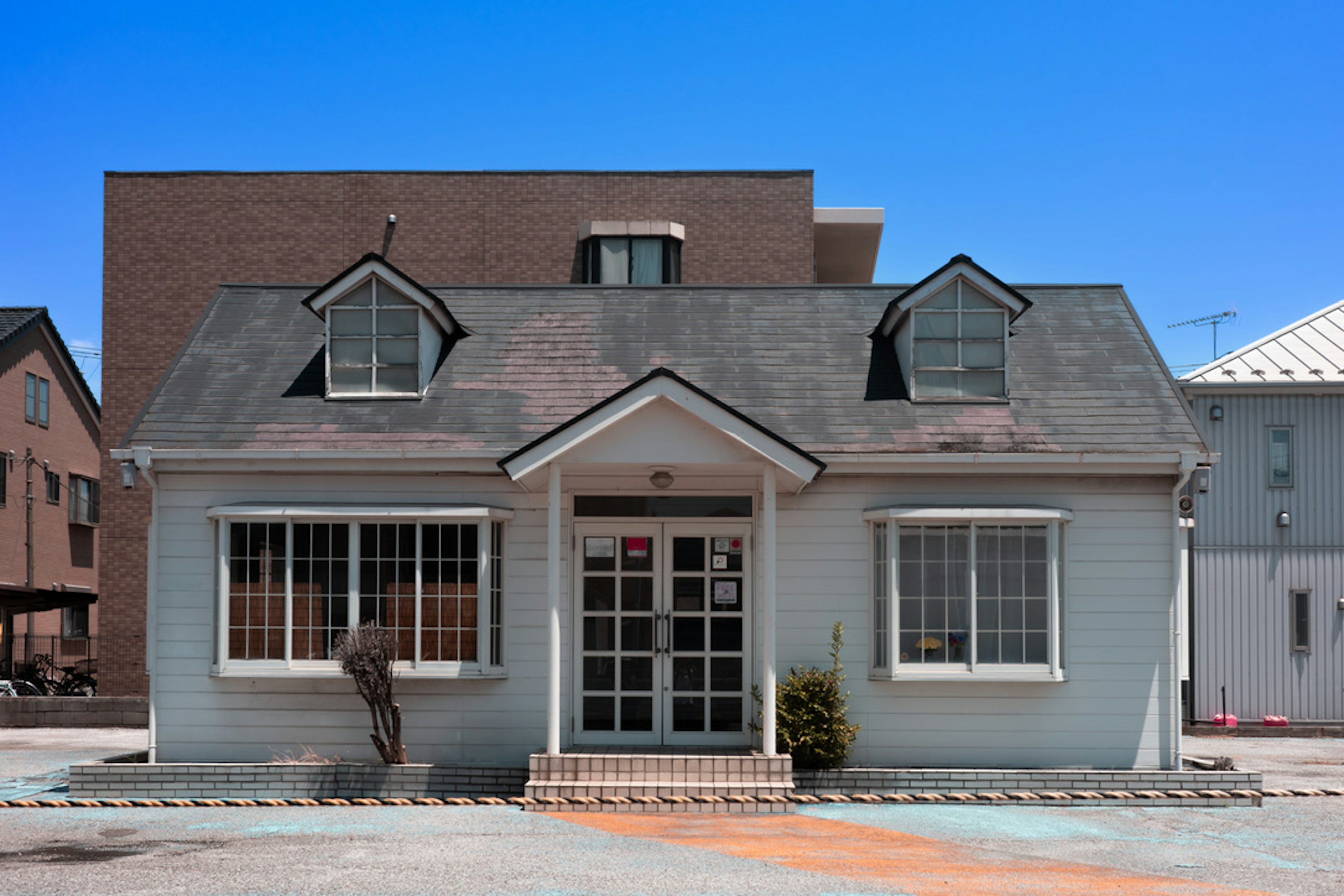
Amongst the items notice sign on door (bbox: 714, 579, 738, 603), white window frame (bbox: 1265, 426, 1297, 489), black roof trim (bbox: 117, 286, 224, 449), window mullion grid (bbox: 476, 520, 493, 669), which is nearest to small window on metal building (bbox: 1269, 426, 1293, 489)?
white window frame (bbox: 1265, 426, 1297, 489)

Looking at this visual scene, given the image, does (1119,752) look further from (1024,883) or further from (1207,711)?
(1207,711)

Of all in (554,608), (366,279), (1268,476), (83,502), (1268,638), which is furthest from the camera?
(83,502)

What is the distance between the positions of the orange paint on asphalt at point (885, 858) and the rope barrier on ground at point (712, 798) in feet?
2.22

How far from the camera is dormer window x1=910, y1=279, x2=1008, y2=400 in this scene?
46.1 ft

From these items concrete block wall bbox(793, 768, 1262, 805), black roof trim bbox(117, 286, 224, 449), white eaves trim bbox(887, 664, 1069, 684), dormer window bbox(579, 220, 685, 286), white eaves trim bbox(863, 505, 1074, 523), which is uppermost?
dormer window bbox(579, 220, 685, 286)

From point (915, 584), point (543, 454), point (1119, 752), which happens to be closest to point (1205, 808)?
point (1119, 752)

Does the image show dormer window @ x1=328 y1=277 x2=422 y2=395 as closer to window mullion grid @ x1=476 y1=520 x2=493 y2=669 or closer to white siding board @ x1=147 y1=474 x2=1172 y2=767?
white siding board @ x1=147 y1=474 x2=1172 y2=767

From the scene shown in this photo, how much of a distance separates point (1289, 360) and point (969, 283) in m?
10.0

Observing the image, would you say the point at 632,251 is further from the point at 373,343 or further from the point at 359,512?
the point at 359,512

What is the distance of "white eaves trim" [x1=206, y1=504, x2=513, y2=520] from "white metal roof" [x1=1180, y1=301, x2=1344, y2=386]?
506 inches

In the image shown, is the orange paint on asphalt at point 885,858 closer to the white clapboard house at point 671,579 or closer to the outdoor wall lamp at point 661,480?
the white clapboard house at point 671,579

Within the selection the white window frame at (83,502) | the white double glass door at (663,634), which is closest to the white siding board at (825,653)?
the white double glass door at (663,634)

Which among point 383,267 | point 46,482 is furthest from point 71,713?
point 46,482

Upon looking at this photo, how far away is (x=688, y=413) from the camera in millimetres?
11984
